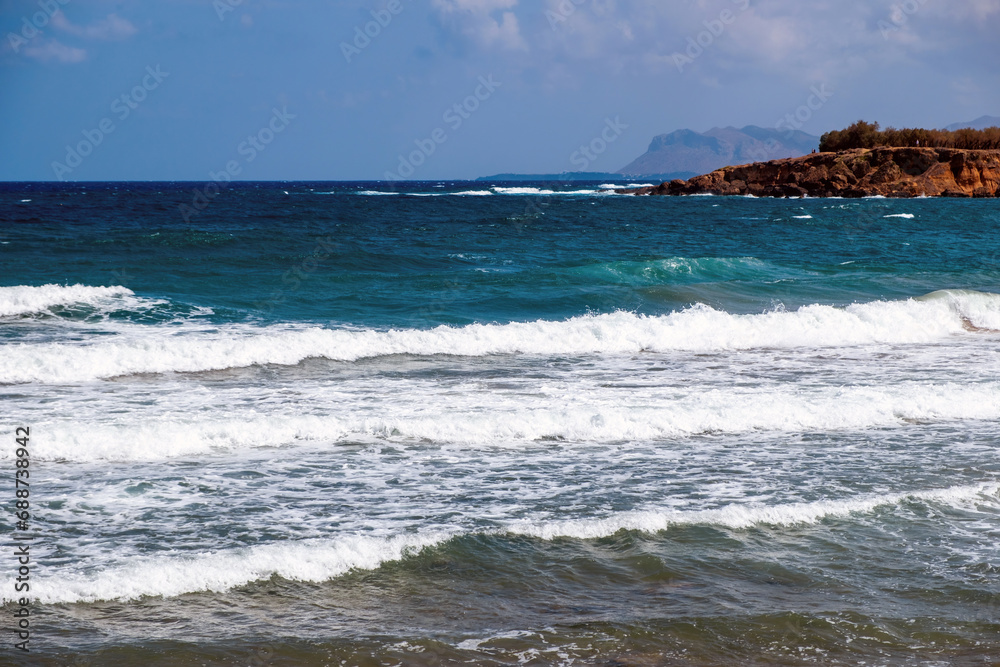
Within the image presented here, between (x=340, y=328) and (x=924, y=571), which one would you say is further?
(x=340, y=328)

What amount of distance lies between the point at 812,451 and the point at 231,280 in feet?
55.3

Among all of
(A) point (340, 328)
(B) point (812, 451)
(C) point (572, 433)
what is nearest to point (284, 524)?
(C) point (572, 433)

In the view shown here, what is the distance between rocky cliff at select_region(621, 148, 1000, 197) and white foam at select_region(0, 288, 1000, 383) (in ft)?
183

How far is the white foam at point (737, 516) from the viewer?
6020 mm

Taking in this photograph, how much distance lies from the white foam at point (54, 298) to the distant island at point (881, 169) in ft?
214

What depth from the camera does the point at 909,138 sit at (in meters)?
75.4

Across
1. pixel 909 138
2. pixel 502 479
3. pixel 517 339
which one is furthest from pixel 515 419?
pixel 909 138

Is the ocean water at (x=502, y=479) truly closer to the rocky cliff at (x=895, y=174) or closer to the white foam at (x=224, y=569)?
the white foam at (x=224, y=569)

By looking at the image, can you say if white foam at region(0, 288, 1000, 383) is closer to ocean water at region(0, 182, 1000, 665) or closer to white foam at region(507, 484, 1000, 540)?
ocean water at region(0, 182, 1000, 665)

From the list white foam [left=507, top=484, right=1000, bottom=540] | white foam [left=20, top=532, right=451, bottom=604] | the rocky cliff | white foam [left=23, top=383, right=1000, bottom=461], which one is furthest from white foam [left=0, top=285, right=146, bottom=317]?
the rocky cliff

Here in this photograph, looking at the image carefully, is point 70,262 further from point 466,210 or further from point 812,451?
point 466,210

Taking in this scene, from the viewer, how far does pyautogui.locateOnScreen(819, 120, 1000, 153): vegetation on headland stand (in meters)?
74.1

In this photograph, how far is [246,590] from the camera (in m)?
5.12

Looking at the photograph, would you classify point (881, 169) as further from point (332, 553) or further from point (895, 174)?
point (332, 553)
